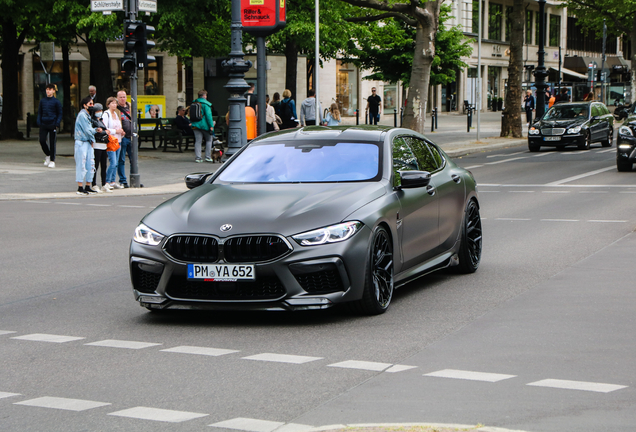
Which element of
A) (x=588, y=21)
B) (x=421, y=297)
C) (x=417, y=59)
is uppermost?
(x=588, y=21)

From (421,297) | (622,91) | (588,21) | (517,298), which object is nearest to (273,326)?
(421,297)

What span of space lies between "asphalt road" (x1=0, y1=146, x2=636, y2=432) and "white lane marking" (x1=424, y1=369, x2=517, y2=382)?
0.02 metres

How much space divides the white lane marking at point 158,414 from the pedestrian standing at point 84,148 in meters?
14.0

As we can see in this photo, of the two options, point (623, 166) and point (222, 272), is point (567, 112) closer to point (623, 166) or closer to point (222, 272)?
point (623, 166)

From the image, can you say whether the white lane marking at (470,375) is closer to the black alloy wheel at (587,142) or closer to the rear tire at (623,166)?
the rear tire at (623,166)

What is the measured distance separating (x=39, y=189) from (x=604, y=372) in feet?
52.9

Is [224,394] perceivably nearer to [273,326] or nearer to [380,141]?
[273,326]

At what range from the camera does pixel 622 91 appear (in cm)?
7169

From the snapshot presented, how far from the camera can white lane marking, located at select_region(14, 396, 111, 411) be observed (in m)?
5.24

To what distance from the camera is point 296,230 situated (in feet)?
23.5

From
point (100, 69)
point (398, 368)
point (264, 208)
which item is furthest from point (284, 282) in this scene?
point (100, 69)

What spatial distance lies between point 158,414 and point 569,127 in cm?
2908

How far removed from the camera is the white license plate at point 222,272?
7125 mm

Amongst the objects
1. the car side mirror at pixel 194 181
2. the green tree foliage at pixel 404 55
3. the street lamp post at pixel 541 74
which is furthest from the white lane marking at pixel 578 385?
the green tree foliage at pixel 404 55
